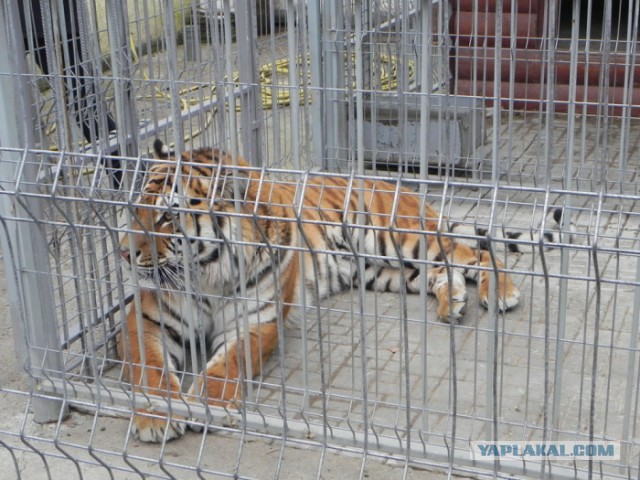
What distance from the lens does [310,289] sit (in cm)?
458

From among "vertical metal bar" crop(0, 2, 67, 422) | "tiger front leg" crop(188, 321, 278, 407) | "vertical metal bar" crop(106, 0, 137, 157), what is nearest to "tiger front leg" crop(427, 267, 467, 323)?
"tiger front leg" crop(188, 321, 278, 407)

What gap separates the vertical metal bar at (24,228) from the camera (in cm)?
347

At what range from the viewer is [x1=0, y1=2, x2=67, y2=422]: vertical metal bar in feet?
11.4

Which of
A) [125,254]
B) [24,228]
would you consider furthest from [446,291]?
[24,228]

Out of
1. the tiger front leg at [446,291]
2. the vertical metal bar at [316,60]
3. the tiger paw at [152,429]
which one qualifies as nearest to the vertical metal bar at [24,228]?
the tiger paw at [152,429]

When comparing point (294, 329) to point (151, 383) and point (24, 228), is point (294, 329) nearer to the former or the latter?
point (151, 383)

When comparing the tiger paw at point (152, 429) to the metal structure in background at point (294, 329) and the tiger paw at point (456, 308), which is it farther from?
the tiger paw at point (456, 308)

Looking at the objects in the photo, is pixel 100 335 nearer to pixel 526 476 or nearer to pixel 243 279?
pixel 243 279

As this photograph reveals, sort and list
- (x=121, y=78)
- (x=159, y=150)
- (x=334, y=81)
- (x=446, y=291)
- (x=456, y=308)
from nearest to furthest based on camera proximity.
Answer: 1. (x=121, y=78)
2. (x=159, y=150)
3. (x=456, y=308)
4. (x=446, y=291)
5. (x=334, y=81)

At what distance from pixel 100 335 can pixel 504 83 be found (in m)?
4.32

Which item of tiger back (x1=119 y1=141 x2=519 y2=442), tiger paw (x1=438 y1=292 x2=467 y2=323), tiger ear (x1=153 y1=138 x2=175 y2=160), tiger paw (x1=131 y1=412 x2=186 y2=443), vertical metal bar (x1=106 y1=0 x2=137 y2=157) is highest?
vertical metal bar (x1=106 y1=0 x2=137 y2=157)

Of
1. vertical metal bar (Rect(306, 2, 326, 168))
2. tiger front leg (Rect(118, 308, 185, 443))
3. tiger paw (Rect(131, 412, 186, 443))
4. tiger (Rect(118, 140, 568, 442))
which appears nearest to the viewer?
Result: tiger (Rect(118, 140, 568, 442))

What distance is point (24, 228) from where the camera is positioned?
3.57 metres

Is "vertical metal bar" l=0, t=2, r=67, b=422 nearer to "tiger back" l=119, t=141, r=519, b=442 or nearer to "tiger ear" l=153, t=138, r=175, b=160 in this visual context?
"tiger back" l=119, t=141, r=519, b=442
